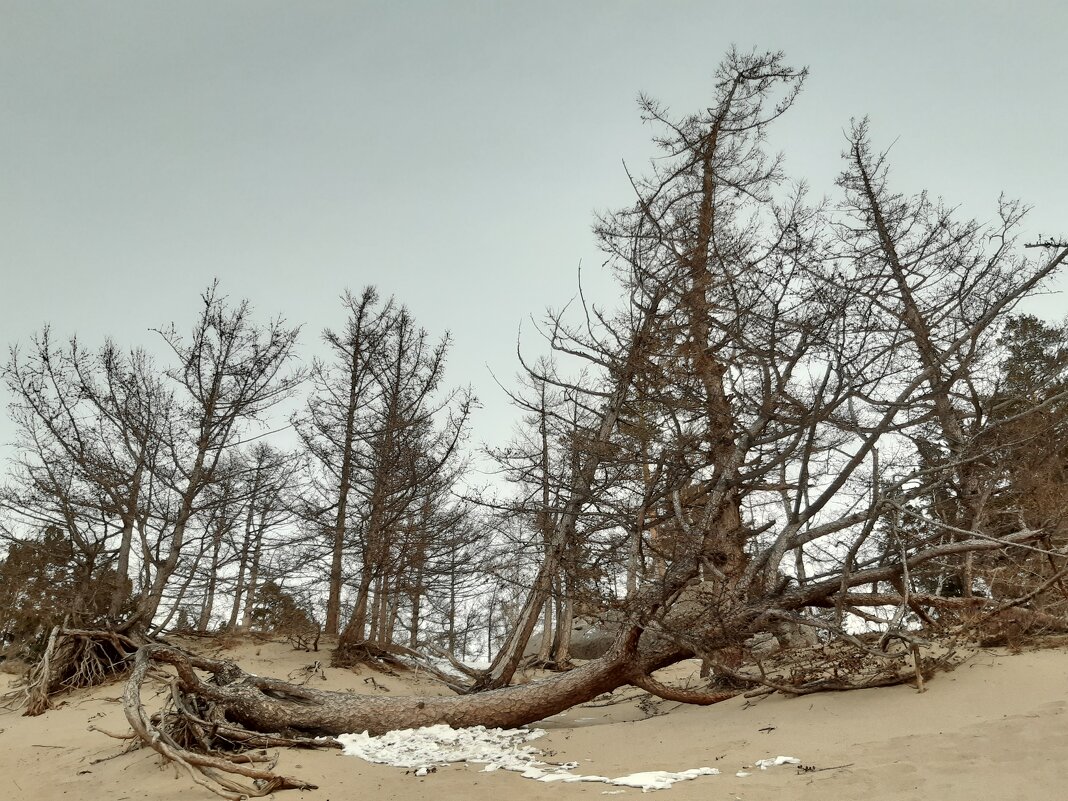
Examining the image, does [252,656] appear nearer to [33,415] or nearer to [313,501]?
[313,501]

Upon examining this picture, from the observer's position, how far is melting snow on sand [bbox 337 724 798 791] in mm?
4863

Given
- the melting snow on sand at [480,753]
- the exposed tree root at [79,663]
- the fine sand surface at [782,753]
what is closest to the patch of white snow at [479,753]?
the melting snow on sand at [480,753]

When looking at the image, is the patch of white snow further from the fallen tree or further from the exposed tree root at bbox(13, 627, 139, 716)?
the exposed tree root at bbox(13, 627, 139, 716)

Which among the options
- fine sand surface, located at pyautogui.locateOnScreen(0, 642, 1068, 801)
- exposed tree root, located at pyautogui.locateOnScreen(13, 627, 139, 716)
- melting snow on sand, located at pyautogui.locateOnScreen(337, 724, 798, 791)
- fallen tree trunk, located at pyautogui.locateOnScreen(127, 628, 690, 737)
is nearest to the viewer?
fine sand surface, located at pyautogui.locateOnScreen(0, 642, 1068, 801)

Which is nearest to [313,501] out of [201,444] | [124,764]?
[201,444]

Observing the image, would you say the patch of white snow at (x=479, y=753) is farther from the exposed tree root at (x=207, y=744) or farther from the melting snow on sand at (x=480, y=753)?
the exposed tree root at (x=207, y=744)

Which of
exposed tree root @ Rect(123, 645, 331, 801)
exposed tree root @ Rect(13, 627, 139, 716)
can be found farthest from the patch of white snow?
exposed tree root @ Rect(13, 627, 139, 716)

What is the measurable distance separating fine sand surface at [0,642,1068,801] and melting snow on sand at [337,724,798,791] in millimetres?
148

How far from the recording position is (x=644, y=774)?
495 centimetres

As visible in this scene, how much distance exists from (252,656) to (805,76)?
1413 cm

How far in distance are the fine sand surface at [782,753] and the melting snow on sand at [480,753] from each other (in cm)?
15

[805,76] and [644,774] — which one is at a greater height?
[805,76]

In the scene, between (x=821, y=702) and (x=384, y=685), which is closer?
(x=821, y=702)

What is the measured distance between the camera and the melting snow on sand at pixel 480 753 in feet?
16.0
